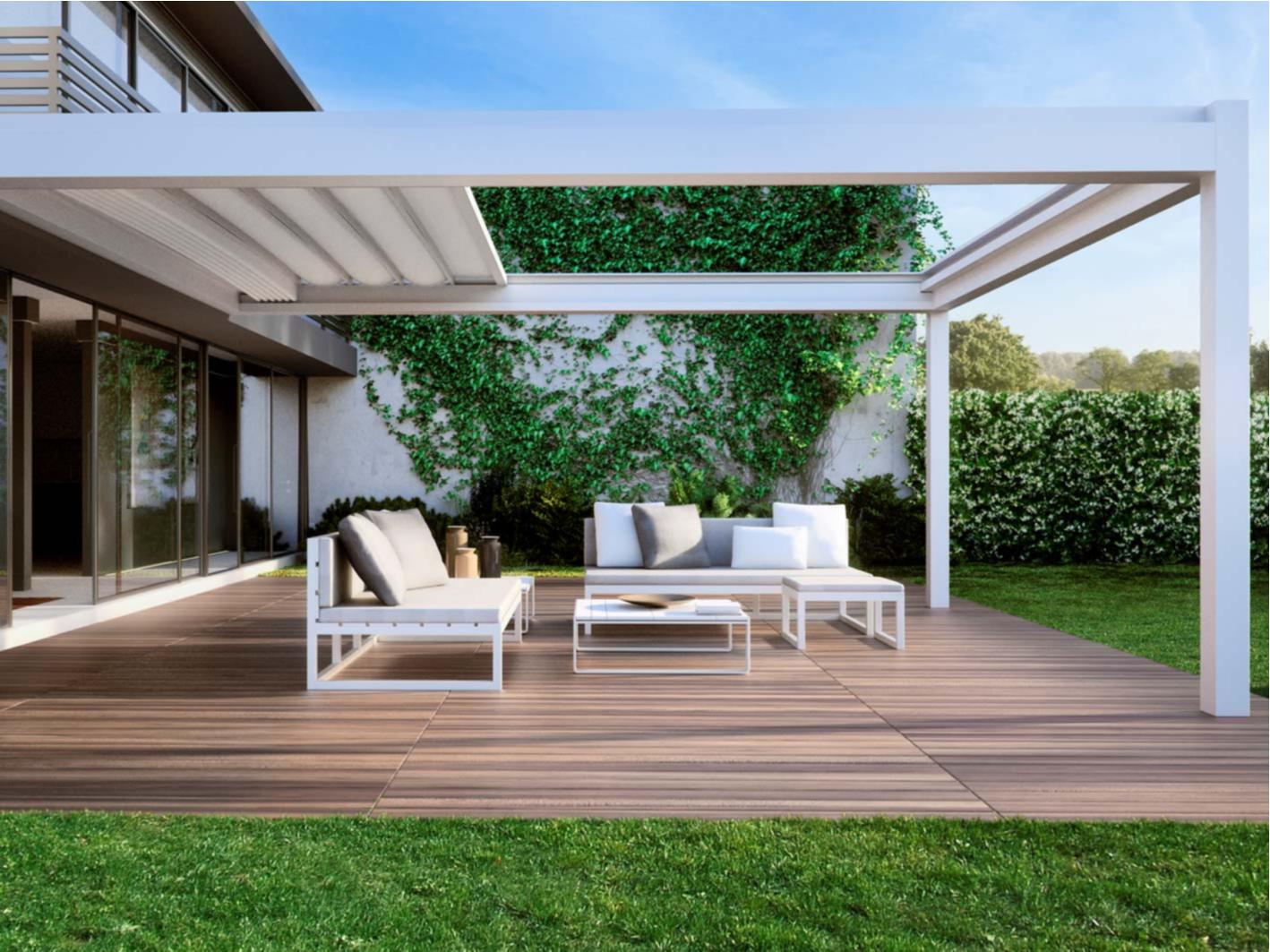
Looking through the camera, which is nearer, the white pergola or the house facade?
the white pergola

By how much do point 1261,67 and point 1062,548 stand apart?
543 inches

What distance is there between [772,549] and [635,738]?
4.00 metres

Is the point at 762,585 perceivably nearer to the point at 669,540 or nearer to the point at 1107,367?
the point at 669,540

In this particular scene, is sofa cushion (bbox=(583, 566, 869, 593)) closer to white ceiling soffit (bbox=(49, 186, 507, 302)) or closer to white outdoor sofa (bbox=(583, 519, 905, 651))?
white outdoor sofa (bbox=(583, 519, 905, 651))

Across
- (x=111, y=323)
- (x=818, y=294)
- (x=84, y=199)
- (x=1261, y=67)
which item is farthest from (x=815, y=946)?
(x=1261, y=67)

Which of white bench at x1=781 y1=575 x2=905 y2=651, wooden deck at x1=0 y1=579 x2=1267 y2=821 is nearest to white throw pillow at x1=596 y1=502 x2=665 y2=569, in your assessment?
white bench at x1=781 y1=575 x2=905 y2=651

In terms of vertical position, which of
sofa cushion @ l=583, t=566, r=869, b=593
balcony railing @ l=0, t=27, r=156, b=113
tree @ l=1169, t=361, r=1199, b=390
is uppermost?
tree @ l=1169, t=361, r=1199, b=390

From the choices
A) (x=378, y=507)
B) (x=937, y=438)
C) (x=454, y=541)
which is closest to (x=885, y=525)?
(x=937, y=438)

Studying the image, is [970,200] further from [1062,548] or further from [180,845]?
[180,845]

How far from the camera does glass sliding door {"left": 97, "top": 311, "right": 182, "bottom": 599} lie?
8.62 m

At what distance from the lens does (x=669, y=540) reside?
8594mm

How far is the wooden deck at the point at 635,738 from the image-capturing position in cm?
378

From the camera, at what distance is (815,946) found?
8.55 ft

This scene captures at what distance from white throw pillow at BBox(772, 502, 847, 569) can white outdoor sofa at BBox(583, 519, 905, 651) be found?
26 centimetres
